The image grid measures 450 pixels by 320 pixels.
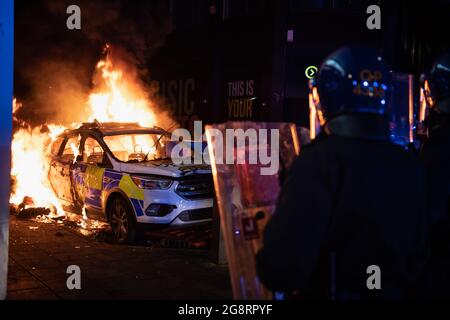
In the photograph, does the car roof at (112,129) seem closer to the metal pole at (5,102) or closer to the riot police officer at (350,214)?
the metal pole at (5,102)

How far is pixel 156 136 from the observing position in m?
9.33

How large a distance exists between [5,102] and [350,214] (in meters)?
3.12

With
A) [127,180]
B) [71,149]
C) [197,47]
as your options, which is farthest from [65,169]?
[197,47]

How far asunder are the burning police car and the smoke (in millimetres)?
7198

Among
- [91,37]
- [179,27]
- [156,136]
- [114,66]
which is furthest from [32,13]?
[156,136]

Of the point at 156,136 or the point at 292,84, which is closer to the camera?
the point at 156,136

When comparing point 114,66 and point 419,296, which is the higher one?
point 114,66

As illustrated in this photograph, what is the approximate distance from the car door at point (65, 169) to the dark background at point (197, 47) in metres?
7.16

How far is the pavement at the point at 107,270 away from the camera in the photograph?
16.6 feet

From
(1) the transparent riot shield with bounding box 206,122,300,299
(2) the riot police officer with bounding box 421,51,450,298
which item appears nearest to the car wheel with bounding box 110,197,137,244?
(1) the transparent riot shield with bounding box 206,122,300,299
